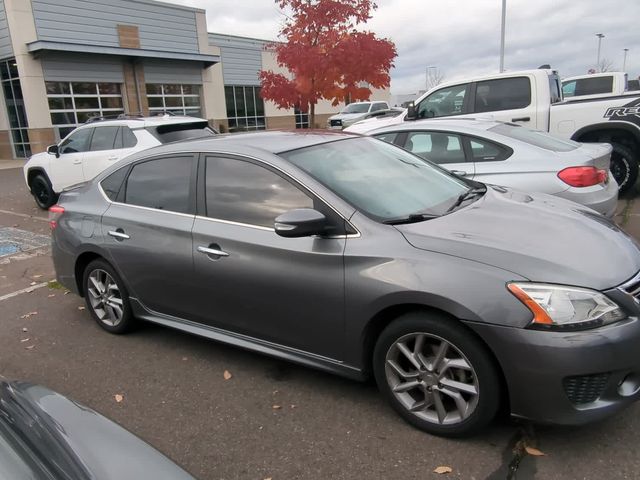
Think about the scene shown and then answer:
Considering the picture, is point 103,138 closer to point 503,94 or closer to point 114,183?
point 114,183

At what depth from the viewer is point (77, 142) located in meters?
9.75

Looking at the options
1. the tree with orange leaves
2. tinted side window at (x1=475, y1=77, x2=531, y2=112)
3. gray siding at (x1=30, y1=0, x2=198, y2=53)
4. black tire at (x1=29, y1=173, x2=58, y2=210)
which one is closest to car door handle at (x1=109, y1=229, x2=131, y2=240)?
tinted side window at (x1=475, y1=77, x2=531, y2=112)

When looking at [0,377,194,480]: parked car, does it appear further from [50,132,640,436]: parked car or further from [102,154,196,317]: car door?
[102,154,196,317]: car door

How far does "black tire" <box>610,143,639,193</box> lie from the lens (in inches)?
324

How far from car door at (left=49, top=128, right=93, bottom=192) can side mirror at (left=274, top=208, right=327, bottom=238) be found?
7801mm

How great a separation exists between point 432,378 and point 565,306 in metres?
0.76

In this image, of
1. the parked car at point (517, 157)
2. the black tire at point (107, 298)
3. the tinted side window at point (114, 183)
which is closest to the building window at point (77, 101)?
the parked car at point (517, 157)

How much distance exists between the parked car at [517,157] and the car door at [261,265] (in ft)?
7.27

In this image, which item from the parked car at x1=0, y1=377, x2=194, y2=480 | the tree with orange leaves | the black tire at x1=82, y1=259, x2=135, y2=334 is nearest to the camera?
the parked car at x1=0, y1=377, x2=194, y2=480

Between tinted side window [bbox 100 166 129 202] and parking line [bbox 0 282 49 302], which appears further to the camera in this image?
parking line [bbox 0 282 49 302]

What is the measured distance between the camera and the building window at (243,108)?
30047 millimetres

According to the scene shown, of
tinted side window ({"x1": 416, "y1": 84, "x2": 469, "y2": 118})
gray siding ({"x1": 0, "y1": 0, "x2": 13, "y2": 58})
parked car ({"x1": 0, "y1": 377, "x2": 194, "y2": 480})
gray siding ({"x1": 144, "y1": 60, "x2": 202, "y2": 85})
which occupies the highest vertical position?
gray siding ({"x1": 0, "y1": 0, "x2": 13, "y2": 58})

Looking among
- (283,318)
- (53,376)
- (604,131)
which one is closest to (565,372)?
(283,318)

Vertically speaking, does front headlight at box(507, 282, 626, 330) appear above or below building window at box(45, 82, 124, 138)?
below
